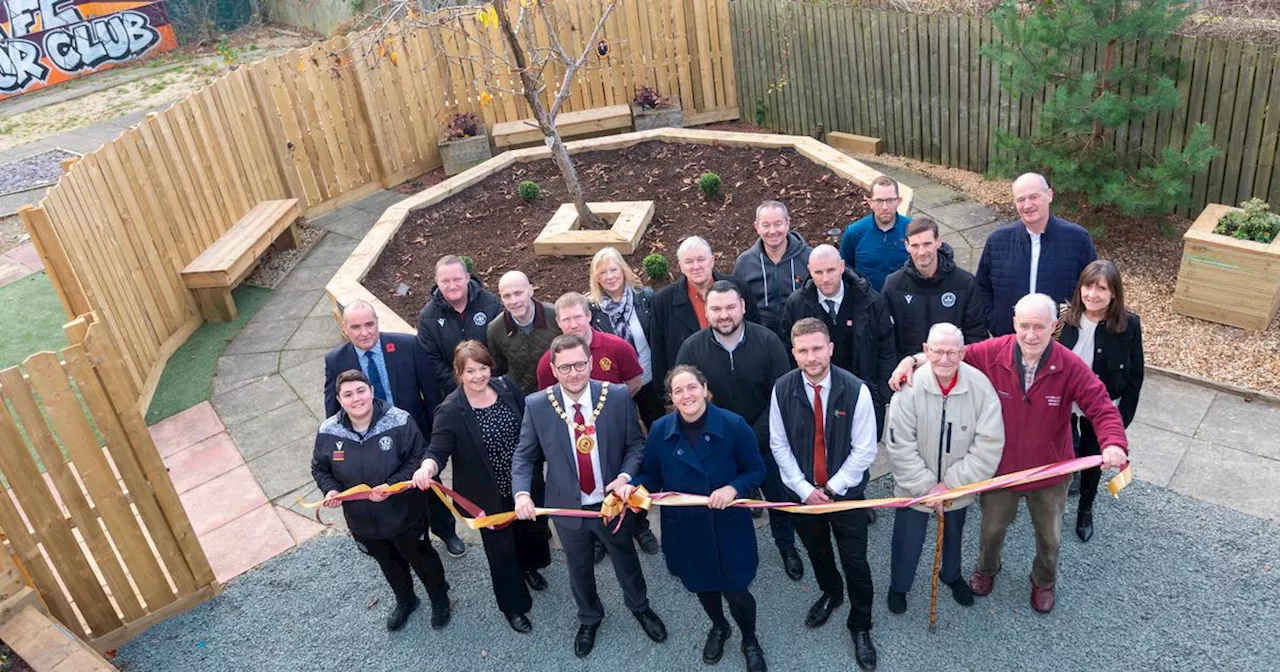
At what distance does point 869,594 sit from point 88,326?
443cm

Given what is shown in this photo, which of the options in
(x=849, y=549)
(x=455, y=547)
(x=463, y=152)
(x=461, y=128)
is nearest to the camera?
(x=849, y=549)

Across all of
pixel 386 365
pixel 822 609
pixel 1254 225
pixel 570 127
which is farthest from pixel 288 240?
A: pixel 1254 225

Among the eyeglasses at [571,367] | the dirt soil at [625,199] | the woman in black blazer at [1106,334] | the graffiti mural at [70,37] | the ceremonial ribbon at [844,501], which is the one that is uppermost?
the graffiti mural at [70,37]

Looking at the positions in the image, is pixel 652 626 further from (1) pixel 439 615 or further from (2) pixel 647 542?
(1) pixel 439 615

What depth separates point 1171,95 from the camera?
312 inches

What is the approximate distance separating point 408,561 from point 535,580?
0.78 m

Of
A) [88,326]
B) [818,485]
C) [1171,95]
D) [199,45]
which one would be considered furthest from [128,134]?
[199,45]

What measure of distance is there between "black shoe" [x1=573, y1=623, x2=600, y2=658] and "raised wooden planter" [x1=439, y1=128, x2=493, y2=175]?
8.84 metres

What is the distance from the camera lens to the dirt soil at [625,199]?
869cm

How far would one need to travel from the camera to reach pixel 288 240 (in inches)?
435

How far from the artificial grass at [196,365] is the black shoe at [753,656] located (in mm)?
5592

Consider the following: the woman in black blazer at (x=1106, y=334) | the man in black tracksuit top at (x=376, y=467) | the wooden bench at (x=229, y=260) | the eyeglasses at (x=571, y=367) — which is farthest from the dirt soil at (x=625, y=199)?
the eyeglasses at (x=571, y=367)

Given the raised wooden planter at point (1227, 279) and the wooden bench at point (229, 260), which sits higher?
the wooden bench at point (229, 260)

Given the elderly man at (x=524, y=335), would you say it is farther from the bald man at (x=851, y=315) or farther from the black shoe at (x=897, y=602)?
the black shoe at (x=897, y=602)
